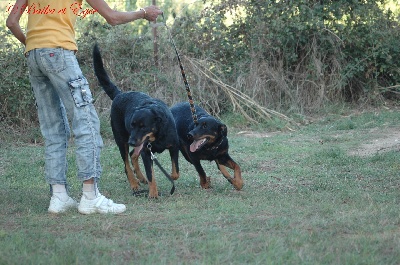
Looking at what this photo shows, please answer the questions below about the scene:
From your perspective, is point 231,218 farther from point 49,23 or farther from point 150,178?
point 49,23

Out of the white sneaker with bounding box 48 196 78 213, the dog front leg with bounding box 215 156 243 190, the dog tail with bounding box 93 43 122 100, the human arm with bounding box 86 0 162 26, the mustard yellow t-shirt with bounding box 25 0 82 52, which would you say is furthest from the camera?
the dog tail with bounding box 93 43 122 100

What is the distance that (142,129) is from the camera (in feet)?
19.6

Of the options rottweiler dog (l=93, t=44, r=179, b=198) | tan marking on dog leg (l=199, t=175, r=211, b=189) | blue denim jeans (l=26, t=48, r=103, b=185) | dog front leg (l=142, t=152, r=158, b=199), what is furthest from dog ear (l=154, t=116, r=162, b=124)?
blue denim jeans (l=26, t=48, r=103, b=185)

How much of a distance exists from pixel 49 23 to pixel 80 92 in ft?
1.87

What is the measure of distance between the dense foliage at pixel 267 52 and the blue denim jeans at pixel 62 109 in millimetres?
5757

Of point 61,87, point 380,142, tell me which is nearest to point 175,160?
point 61,87

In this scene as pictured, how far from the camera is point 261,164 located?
25.4ft

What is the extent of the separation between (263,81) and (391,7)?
9.83ft

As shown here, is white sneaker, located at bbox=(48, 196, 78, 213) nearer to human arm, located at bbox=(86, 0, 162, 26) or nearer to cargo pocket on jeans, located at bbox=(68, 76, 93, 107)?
cargo pocket on jeans, located at bbox=(68, 76, 93, 107)

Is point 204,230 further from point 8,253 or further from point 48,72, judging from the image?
point 48,72

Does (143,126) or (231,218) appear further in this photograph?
(143,126)

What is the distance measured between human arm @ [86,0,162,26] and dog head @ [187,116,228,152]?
1.40 metres

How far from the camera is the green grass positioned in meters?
3.96

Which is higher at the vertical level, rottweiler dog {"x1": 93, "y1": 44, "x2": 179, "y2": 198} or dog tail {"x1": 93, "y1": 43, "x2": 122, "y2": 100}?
dog tail {"x1": 93, "y1": 43, "x2": 122, "y2": 100}
